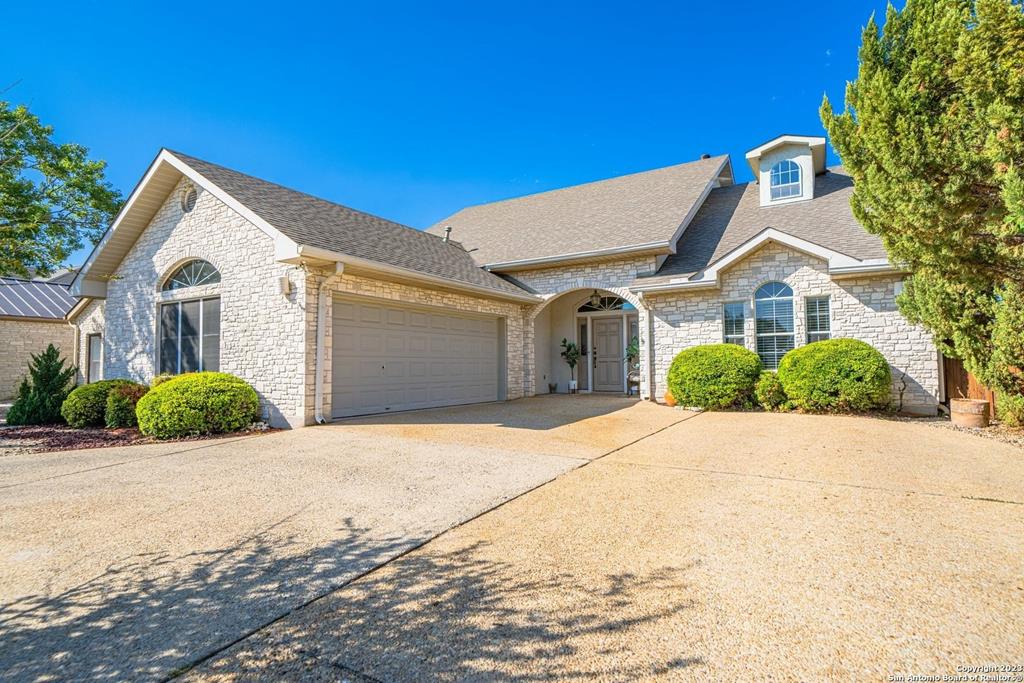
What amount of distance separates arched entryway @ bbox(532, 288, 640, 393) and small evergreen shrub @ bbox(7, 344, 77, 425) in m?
11.2

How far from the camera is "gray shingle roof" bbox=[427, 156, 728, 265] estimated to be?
13461 millimetres

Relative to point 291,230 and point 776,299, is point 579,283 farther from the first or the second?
point 291,230

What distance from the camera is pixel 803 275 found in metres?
10.8

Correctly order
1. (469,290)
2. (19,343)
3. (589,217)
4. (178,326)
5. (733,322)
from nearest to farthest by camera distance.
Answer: (178,326) → (733,322) → (469,290) → (589,217) → (19,343)

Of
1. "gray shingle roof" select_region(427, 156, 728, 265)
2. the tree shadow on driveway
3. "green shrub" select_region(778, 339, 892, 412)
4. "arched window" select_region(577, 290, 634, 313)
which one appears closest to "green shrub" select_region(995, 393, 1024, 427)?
"green shrub" select_region(778, 339, 892, 412)

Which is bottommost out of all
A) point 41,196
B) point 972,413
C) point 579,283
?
point 972,413

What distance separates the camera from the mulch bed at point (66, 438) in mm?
7738

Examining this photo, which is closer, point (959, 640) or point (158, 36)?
point (959, 640)

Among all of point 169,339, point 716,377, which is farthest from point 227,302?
point 716,377

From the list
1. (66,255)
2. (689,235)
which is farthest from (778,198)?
(66,255)

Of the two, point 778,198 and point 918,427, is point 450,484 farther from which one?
point 778,198

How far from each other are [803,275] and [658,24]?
25.1 ft

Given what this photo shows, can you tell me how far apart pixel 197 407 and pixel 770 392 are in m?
10.8

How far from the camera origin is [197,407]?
8.31 m
